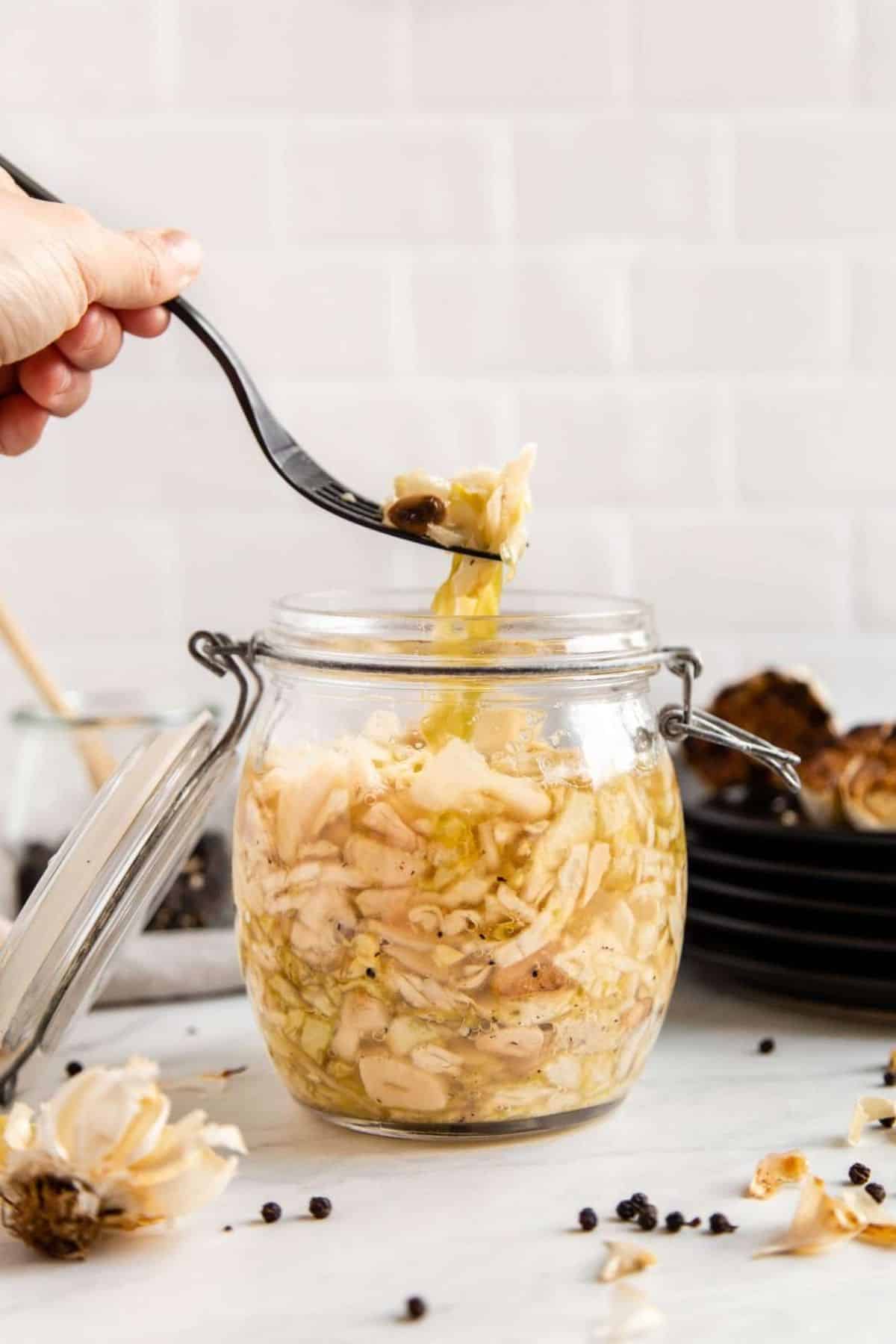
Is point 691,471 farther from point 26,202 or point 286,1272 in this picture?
point 286,1272

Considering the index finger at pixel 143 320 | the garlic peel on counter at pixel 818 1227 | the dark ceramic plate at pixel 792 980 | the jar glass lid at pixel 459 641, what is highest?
the index finger at pixel 143 320

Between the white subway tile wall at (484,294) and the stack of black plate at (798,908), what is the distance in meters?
0.45

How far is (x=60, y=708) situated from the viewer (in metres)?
1.26

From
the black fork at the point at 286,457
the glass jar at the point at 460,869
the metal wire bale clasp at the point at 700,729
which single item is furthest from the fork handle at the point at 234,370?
the metal wire bale clasp at the point at 700,729

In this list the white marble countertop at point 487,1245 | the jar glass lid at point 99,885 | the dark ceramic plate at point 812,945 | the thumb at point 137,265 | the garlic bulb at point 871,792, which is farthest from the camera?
the garlic bulb at point 871,792

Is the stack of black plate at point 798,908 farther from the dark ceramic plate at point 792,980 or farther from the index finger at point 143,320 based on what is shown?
the index finger at point 143,320

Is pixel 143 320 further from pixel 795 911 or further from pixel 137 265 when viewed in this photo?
pixel 795 911

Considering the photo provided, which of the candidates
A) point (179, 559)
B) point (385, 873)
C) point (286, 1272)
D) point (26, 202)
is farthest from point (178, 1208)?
point (179, 559)

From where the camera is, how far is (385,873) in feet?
2.58

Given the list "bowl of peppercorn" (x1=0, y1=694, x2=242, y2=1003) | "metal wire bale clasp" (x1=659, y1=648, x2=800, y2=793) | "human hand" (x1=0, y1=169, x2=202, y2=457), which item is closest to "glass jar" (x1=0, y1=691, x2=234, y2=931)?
"bowl of peppercorn" (x1=0, y1=694, x2=242, y2=1003)

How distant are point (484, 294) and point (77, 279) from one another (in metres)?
0.64

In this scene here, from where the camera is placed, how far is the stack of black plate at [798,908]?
1.04 meters

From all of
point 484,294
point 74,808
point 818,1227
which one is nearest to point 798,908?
point 818,1227

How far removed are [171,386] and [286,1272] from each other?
0.96 metres
